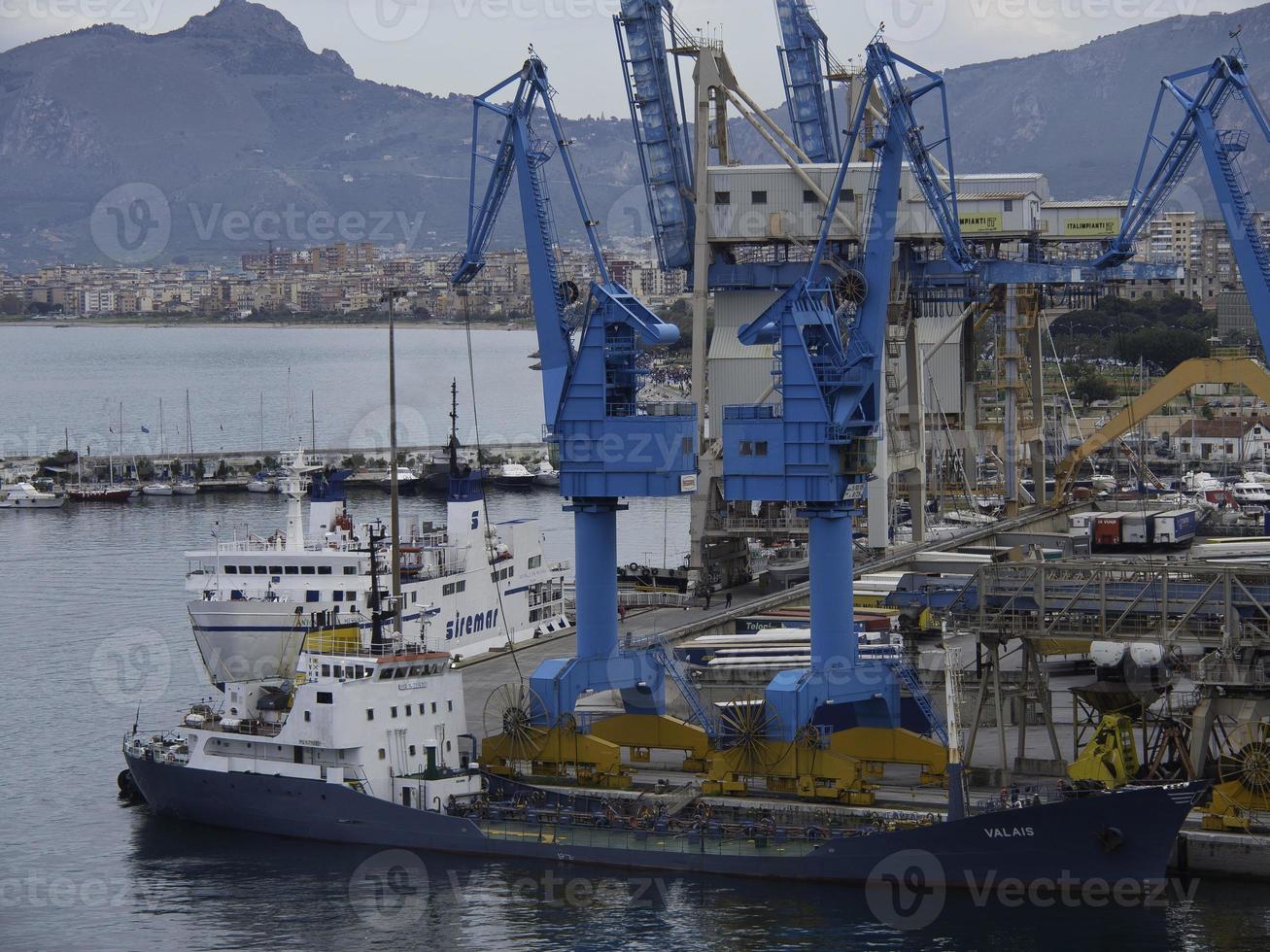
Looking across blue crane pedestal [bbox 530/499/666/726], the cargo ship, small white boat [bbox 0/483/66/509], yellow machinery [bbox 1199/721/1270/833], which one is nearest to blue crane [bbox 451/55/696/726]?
blue crane pedestal [bbox 530/499/666/726]

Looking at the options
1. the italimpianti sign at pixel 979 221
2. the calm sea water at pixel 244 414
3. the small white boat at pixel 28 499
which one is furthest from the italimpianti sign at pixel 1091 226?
the calm sea water at pixel 244 414

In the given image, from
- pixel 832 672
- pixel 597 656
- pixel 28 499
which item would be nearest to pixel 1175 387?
pixel 832 672

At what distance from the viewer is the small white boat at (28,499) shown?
311 feet

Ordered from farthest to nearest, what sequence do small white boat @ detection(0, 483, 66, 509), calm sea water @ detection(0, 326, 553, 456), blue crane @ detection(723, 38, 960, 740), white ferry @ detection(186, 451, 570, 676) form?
calm sea water @ detection(0, 326, 553, 456) < small white boat @ detection(0, 483, 66, 509) < white ferry @ detection(186, 451, 570, 676) < blue crane @ detection(723, 38, 960, 740)

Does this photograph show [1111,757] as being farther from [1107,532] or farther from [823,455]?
[1107,532]

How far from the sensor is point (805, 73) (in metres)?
62.0

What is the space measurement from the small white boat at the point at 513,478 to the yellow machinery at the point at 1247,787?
73825 millimetres

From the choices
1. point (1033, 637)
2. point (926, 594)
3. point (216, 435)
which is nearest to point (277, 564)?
point (926, 594)

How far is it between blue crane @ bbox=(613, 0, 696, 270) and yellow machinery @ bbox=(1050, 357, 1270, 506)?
59.4 ft

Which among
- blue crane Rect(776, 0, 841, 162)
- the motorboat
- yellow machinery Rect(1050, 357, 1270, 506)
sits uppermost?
blue crane Rect(776, 0, 841, 162)

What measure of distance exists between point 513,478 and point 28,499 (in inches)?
955

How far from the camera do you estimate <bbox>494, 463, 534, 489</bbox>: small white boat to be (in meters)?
103

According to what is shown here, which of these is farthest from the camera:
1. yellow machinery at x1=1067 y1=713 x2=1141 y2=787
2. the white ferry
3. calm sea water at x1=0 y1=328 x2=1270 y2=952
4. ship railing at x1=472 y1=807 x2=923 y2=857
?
the white ferry

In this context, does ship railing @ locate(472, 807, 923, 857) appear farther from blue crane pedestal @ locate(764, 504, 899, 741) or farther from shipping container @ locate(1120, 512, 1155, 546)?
shipping container @ locate(1120, 512, 1155, 546)
